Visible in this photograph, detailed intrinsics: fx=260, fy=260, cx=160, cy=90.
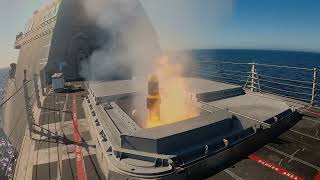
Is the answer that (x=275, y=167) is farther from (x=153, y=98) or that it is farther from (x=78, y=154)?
(x=78, y=154)

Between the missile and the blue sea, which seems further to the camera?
the blue sea

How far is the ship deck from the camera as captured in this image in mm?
4152

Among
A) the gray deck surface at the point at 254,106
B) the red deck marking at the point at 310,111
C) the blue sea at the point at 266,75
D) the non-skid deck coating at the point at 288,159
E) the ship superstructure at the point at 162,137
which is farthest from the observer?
the blue sea at the point at 266,75

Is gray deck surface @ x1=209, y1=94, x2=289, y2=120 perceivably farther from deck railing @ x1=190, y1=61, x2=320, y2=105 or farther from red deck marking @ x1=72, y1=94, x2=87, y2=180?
red deck marking @ x1=72, y1=94, x2=87, y2=180

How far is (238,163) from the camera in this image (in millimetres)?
4449

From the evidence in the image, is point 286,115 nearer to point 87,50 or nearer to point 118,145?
point 118,145

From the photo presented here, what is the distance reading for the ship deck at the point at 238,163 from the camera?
13.6 ft

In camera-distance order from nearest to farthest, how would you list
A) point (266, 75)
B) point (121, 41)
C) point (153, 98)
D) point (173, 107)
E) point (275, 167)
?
point (275, 167)
point (153, 98)
point (173, 107)
point (121, 41)
point (266, 75)

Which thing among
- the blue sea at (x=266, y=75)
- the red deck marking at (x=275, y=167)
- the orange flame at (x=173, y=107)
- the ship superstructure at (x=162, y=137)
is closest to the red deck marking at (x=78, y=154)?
the ship superstructure at (x=162, y=137)

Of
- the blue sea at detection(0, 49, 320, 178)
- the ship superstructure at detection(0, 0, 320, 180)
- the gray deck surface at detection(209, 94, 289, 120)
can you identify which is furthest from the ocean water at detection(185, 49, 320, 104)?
the ship superstructure at detection(0, 0, 320, 180)

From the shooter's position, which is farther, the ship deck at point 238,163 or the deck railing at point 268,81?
the deck railing at point 268,81

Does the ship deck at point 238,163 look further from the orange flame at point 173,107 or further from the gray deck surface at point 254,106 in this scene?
the orange flame at point 173,107

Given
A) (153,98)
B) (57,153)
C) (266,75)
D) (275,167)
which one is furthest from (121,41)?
(266,75)

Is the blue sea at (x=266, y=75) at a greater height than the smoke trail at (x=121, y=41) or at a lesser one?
lesser
